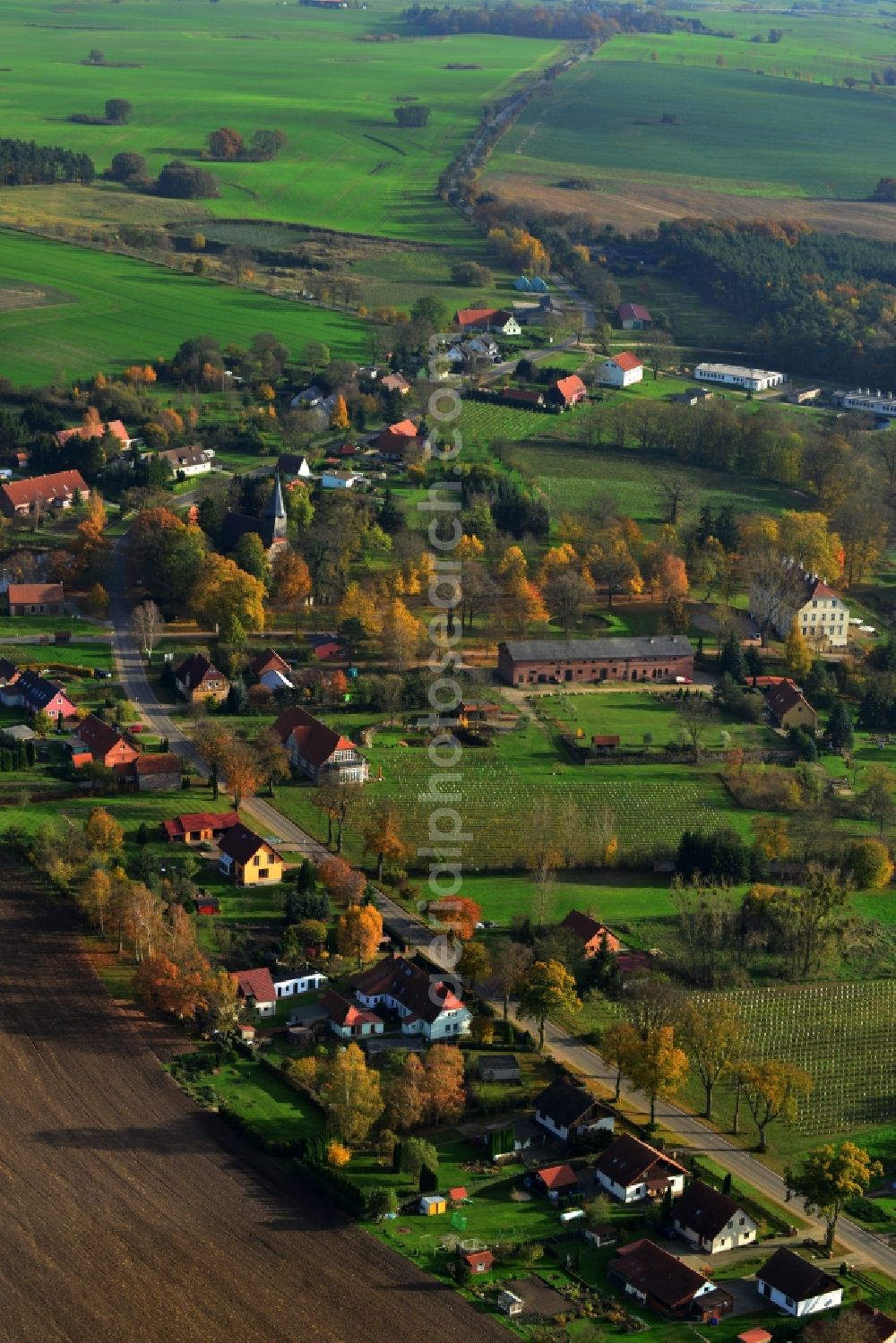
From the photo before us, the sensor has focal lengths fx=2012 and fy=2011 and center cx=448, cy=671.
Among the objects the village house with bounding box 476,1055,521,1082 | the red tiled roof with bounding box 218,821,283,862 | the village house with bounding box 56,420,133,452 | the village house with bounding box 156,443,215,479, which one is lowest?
the village house with bounding box 476,1055,521,1082

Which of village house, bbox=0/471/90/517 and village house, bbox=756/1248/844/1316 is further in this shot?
village house, bbox=0/471/90/517

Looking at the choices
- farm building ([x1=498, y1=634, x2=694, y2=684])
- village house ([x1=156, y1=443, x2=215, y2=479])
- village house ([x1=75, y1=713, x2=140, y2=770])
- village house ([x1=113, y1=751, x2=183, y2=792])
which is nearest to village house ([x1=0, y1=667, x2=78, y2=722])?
village house ([x1=75, y1=713, x2=140, y2=770])

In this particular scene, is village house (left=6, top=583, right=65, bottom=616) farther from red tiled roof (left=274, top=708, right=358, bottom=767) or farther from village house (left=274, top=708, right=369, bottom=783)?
village house (left=274, top=708, right=369, bottom=783)

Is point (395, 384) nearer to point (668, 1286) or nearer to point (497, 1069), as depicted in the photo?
point (497, 1069)

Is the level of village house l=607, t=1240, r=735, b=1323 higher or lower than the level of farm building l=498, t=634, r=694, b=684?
lower

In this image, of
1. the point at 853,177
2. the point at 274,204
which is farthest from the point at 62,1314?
the point at 853,177

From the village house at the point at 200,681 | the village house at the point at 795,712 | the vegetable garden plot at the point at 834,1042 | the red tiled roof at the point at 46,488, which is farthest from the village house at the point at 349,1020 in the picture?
the red tiled roof at the point at 46,488

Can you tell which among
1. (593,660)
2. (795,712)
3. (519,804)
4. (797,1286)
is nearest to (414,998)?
(797,1286)

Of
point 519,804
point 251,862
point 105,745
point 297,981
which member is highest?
point 105,745
